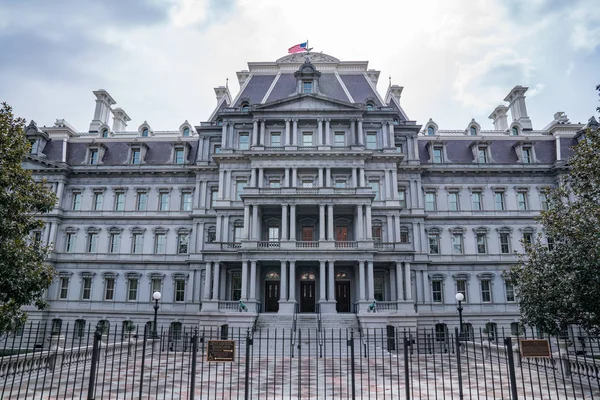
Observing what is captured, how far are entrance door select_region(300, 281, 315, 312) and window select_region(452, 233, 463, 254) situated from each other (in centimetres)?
1257

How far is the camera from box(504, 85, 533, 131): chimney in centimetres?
4362

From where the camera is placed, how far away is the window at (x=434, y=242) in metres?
35.8

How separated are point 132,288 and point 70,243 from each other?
23.2 ft

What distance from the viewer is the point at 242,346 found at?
24.3 meters

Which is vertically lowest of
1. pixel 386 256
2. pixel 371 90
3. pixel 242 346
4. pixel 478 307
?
pixel 242 346

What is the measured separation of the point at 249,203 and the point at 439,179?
17214 mm

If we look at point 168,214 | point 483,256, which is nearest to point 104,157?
point 168,214

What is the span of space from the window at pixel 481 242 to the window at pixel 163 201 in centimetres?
2721

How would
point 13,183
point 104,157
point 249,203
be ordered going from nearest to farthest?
point 13,183
point 249,203
point 104,157

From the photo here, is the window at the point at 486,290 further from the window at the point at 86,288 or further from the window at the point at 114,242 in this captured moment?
the window at the point at 86,288

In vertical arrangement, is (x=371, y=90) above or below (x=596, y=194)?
above

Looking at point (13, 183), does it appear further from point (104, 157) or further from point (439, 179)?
point (439, 179)

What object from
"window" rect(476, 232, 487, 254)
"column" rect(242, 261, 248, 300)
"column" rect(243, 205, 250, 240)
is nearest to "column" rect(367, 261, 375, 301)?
"column" rect(242, 261, 248, 300)

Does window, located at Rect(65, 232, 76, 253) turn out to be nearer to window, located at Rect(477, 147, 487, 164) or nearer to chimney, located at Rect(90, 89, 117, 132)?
chimney, located at Rect(90, 89, 117, 132)
